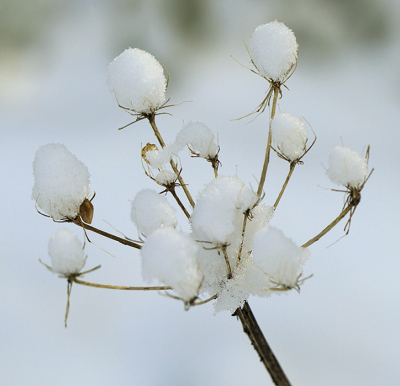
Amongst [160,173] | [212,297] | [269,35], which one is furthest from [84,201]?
[269,35]

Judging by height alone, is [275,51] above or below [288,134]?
above

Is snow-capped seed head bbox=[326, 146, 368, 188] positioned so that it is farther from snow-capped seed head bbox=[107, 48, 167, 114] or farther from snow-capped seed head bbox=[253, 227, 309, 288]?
snow-capped seed head bbox=[107, 48, 167, 114]

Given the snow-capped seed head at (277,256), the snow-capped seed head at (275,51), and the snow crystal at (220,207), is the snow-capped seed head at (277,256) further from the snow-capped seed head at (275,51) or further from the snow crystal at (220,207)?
the snow-capped seed head at (275,51)

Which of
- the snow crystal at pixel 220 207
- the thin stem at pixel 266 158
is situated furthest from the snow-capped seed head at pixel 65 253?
the thin stem at pixel 266 158

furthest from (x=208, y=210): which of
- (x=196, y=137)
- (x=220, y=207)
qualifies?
(x=196, y=137)

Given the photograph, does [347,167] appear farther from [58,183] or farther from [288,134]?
[58,183]

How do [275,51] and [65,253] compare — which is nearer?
[65,253]
